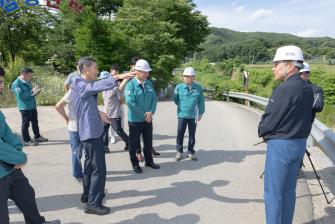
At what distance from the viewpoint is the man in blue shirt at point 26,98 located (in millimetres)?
8125

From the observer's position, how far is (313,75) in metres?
23.3

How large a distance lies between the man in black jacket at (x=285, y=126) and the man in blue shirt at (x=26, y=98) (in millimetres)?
6379

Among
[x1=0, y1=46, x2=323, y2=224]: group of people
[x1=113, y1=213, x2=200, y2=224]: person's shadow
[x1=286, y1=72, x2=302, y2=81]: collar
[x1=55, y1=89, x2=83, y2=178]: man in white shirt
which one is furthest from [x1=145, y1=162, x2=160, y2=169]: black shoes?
[x1=286, y1=72, x2=302, y2=81]: collar

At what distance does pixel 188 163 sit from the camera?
6918 mm

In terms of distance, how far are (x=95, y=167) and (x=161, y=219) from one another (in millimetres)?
1089

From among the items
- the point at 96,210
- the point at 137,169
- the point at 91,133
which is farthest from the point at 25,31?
the point at 96,210

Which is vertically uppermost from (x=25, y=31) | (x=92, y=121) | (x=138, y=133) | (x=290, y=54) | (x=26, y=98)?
(x=25, y=31)

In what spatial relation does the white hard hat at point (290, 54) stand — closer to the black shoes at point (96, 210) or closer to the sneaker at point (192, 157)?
the black shoes at point (96, 210)

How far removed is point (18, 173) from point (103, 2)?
155 feet

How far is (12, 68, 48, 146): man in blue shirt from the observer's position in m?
8.12

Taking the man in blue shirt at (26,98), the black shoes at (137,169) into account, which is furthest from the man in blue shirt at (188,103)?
the man in blue shirt at (26,98)

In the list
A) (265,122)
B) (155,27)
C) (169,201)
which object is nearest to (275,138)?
(265,122)

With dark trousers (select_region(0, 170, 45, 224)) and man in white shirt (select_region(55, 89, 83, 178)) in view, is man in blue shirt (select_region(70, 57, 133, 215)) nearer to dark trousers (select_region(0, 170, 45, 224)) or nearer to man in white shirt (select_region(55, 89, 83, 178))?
dark trousers (select_region(0, 170, 45, 224))

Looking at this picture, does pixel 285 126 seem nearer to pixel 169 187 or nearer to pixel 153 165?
pixel 169 187
